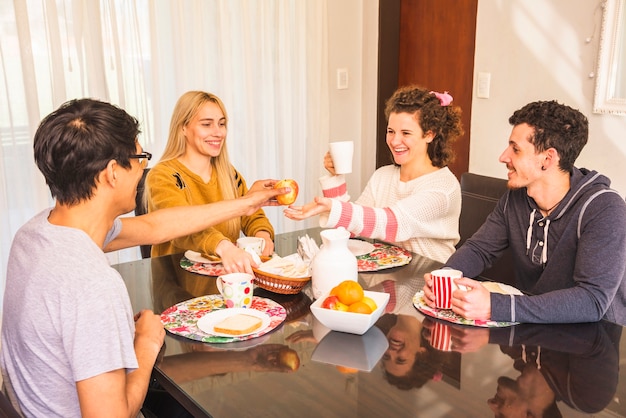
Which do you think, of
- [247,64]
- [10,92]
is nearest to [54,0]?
[10,92]

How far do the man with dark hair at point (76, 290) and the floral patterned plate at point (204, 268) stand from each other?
1.76 ft

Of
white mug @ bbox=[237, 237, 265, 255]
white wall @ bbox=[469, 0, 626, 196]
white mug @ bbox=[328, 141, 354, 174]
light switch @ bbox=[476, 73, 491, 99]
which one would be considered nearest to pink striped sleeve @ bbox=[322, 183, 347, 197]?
white mug @ bbox=[328, 141, 354, 174]

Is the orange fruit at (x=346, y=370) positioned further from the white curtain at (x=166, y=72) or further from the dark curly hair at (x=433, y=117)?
the white curtain at (x=166, y=72)

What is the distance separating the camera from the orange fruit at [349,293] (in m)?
1.39

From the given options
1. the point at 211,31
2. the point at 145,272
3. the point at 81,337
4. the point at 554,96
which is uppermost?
the point at 211,31

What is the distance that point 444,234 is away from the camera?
2.16 metres

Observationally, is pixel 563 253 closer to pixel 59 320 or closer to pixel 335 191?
pixel 335 191

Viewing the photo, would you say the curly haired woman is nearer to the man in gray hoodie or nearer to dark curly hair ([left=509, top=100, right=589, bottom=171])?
the man in gray hoodie

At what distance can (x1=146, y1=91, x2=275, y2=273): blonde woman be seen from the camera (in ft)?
7.29

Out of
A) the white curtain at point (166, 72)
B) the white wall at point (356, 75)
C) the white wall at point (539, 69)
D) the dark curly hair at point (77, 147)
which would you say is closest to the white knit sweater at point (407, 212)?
the dark curly hair at point (77, 147)

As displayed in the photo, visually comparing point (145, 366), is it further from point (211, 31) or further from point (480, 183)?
point (211, 31)

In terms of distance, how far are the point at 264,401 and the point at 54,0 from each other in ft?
8.12

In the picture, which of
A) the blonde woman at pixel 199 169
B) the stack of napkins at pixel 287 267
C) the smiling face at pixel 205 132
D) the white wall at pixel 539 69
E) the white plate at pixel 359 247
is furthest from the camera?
the white wall at pixel 539 69

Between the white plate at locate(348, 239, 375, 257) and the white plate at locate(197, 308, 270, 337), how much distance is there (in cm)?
59
